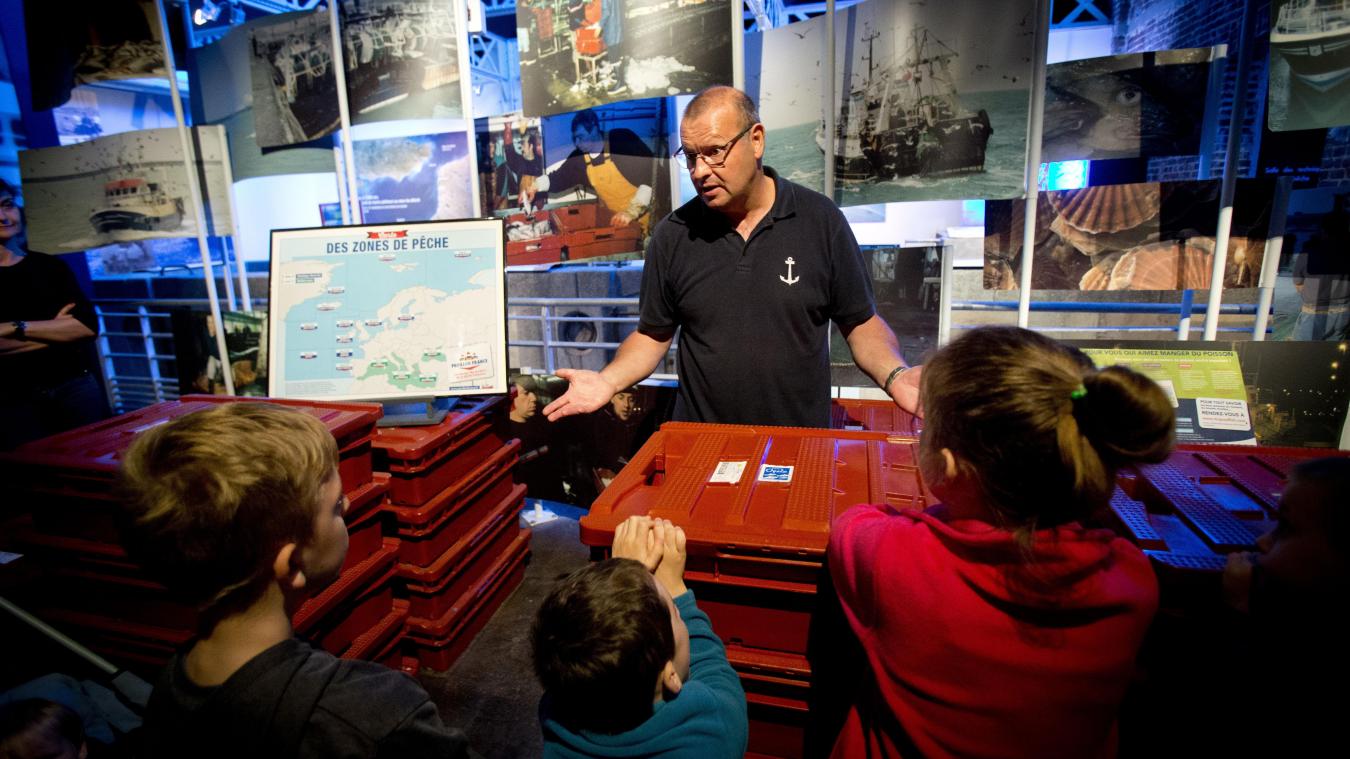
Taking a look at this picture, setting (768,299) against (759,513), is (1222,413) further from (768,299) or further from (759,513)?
(759,513)

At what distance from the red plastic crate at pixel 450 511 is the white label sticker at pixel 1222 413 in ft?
9.18

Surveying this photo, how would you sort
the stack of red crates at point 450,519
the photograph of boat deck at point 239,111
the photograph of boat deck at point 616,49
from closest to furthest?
the stack of red crates at point 450,519, the photograph of boat deck at point 616,49, the photograph of boat deck at point 239,111

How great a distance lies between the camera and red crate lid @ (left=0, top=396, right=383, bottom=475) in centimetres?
176

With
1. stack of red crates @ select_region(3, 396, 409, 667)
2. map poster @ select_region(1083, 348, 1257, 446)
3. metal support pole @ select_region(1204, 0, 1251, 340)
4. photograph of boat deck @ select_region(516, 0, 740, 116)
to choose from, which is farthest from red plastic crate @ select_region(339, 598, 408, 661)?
metal support pole @ select_region(1204, 0, 1251, 340)

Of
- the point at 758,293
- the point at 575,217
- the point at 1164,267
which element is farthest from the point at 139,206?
the point at 1164,267

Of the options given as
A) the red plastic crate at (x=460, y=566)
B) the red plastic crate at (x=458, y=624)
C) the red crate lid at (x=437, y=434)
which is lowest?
the red plastic crate at (x=458, y=624)

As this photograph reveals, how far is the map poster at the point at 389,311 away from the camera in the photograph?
91.6 inches

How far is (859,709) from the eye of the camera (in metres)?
1.09

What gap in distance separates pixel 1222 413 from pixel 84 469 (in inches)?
148

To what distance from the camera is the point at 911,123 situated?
260cm

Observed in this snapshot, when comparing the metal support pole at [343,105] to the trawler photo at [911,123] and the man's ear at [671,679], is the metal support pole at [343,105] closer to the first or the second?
the trawler photo at [911,123]

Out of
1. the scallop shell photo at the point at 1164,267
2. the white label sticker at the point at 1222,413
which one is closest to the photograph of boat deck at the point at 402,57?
the scallop shell photo at the point at 1164,267

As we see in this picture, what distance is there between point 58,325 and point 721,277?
11.5 feet

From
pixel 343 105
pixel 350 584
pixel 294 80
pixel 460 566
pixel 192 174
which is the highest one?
pixel 294 80
